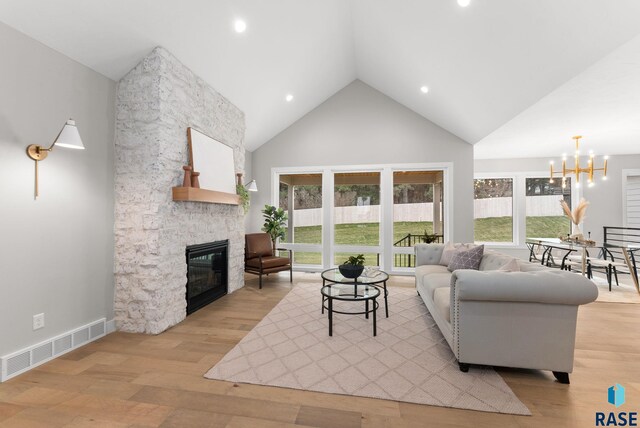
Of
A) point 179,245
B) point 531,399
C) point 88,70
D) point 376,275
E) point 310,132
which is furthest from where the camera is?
point 310,132

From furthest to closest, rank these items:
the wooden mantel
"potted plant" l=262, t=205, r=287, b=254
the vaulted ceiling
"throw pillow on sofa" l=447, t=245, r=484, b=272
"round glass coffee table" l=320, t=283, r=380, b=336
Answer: "potted plant" l=262, t=205, r=287, b=254 < "throw pillow on sofa" l=447, t=245, r=484, b=272 < the wooden mantel < "round glass coffee table" l=320, t=283, r=380, b=336 < the vaulted ceiling

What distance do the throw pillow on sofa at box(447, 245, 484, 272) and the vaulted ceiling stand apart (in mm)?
1898

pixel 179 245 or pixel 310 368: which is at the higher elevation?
pixel 179 245

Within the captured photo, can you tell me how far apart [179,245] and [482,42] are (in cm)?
405

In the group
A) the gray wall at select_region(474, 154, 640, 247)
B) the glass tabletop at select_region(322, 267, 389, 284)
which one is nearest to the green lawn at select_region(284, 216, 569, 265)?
the gray wall at select_region(474, 154, 640, 247)

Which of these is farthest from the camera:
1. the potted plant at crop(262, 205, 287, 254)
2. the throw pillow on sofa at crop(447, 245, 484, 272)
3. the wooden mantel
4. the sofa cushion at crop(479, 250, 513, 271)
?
the potted plant at crop(262, 205, 287, 254)

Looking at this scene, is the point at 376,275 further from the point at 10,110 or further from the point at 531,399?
the point at 10,110

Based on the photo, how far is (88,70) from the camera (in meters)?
2.88

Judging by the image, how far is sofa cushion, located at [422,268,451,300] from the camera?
123 inches

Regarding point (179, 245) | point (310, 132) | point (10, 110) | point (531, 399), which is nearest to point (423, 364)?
point (531, 399)

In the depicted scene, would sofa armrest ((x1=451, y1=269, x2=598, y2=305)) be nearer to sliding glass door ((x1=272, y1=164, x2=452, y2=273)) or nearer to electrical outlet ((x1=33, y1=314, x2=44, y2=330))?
electrical outlet ((x1=33, y1=314, x2=44, y2=330))

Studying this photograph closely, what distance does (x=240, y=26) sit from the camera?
3387 mm

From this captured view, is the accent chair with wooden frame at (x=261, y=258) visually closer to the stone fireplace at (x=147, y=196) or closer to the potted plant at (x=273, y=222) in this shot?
the potted plant at (x=273, y=222)

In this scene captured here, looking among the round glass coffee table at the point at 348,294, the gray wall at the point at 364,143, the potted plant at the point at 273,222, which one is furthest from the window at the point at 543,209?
the potted plant at the point at 273,222
